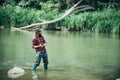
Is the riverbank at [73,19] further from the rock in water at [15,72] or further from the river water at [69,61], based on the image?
the rock in water at [15,72]

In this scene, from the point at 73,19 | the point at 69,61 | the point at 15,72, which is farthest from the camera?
the point at 73,19

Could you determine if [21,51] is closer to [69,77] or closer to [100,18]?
[69,77]

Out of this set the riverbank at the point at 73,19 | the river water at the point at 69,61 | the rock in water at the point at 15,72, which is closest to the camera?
the rock in water at the point at 15,72

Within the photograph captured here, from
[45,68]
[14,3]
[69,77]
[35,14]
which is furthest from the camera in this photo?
[14,3]

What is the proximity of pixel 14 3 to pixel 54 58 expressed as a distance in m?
34.0

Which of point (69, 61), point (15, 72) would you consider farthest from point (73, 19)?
point (15, 72)

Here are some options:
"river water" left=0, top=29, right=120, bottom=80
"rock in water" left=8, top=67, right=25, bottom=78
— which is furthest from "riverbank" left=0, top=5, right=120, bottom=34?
"rock in water" left=8, top=67, right=25, bottom=78

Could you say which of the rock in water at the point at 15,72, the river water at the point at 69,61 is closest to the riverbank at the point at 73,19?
the river water at the point at 69,61

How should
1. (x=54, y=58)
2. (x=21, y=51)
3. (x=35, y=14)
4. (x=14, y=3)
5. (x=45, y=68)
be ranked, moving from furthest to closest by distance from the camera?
(x=14, y=3)
(x=35, y=14)
(x=21, y=51)
(x=54, y=58)
(x=45, y=68)

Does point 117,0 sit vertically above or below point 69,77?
above

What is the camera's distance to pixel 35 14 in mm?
48719

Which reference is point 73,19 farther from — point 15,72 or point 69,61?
point 15,72

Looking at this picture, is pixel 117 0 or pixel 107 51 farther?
pixel 117 0

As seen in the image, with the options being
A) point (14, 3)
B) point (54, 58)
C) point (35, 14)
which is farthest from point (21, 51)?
point (14, 3)
